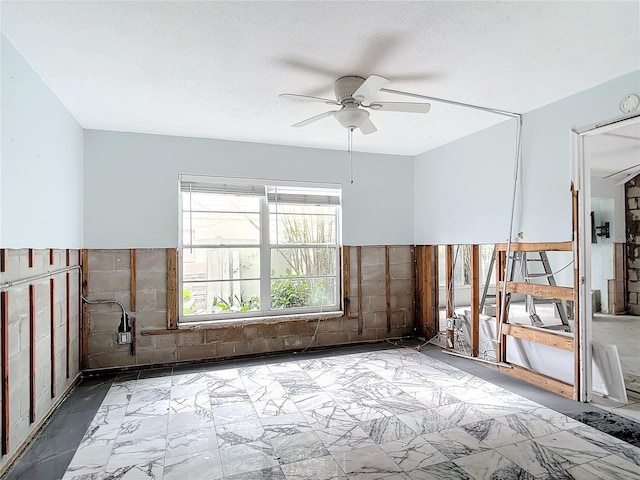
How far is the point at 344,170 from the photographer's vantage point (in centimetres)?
530

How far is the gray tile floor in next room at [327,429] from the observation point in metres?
2.35

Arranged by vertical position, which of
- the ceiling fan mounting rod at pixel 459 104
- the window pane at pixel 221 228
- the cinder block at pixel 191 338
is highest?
the ceiling fan mounting rod at pixel 459 104

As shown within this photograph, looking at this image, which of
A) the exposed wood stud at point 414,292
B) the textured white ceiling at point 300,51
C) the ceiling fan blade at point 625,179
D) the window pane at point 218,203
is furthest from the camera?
the ceiling fan blade at point 625,179

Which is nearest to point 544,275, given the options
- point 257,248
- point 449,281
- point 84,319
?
point 449,281

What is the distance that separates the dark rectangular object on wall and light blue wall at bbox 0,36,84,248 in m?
0.40

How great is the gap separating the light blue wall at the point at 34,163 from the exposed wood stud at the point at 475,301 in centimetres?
434

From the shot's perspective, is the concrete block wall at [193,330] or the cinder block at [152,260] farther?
the cinder block at [152,260]

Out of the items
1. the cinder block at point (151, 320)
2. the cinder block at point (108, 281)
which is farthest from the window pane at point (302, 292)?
the cinder block at point (108, 281)

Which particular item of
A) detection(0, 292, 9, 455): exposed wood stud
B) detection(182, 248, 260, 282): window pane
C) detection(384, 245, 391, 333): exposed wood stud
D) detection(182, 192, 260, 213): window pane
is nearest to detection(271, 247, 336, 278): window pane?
detection(182, 248, 260, 282): window pane

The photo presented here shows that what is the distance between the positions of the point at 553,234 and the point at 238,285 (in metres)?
3.55

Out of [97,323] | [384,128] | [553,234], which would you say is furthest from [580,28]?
[97,323]

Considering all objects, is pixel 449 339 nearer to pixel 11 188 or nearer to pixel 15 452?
pixel 15 452

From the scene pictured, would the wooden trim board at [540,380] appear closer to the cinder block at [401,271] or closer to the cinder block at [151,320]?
the cinder block at [401,271]

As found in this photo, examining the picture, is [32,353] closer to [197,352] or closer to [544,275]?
[197,352]
